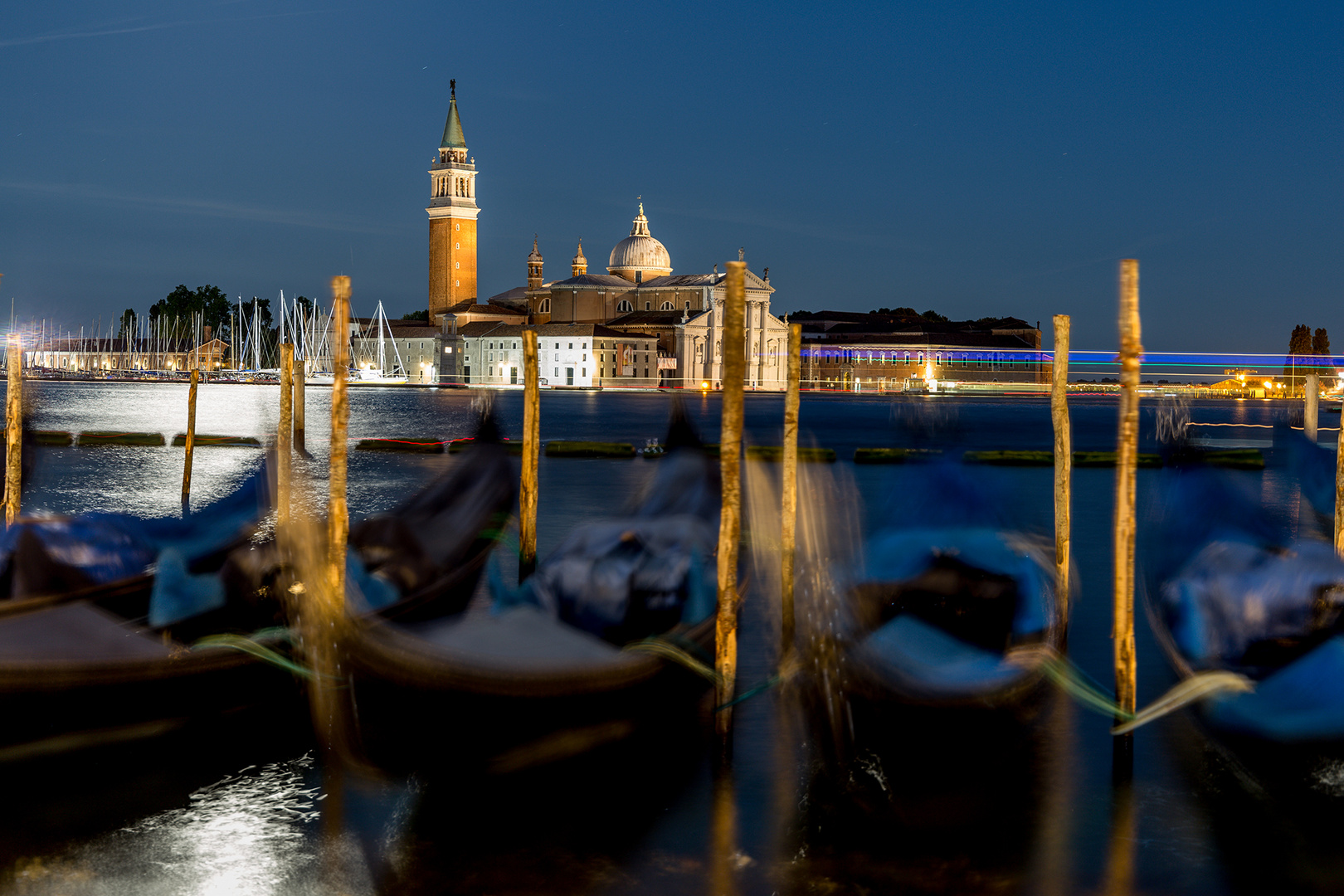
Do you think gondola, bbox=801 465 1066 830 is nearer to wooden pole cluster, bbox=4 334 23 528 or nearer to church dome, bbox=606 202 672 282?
wooden pole cluster, bbox=4 334 23 528

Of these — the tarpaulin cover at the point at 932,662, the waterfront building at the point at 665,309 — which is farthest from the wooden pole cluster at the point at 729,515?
the waterfront building at the point at 665,309

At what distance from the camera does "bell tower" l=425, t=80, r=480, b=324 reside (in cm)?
6712

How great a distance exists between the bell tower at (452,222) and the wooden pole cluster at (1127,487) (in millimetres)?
63890

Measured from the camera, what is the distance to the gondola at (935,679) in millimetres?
5012

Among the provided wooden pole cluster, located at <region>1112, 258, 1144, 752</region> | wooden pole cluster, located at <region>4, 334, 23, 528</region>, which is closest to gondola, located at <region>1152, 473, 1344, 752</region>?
wooden pole cluster, located at <region>1112, 258, 1144, 752</region>

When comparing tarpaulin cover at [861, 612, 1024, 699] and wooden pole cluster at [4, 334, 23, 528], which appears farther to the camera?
wooden pole cluster at [4, 334, 23, 528]

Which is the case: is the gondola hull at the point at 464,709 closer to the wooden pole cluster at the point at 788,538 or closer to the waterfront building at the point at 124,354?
the wooden pole cluster at the point at 788,538

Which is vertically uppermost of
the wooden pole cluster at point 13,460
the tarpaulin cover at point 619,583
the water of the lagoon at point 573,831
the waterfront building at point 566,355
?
the waterfront building at point 566,355

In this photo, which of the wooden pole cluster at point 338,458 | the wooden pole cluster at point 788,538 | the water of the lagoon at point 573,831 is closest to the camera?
the water of the lagoon at point 573,831

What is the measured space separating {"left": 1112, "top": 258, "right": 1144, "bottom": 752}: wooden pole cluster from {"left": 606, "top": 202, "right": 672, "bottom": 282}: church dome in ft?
220

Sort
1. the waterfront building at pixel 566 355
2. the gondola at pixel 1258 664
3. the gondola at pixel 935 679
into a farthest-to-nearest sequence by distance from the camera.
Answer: the waterfront building at pixel 566 355, the gondola at pixel 935 679, the gondola at pixel 1258 664

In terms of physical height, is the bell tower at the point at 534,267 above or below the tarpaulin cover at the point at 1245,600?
above

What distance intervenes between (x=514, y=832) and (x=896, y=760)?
1668 millimetres

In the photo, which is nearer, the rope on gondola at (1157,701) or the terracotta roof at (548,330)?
the rope on gondola at (1157,701)
